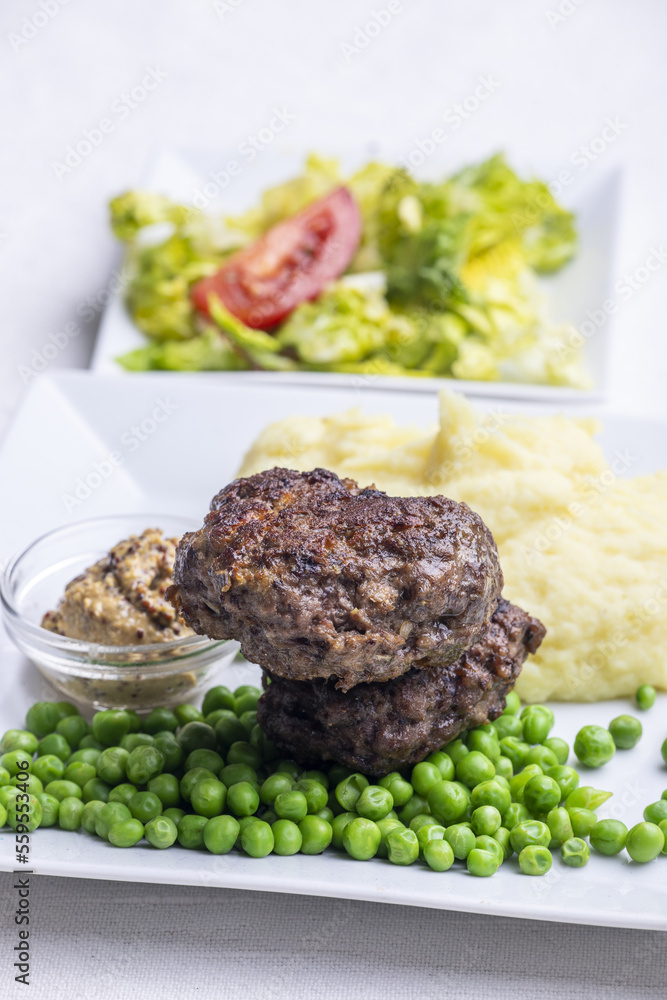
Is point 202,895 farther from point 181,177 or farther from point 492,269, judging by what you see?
point 181,177

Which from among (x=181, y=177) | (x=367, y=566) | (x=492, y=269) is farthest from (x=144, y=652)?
(x=181, y=177)

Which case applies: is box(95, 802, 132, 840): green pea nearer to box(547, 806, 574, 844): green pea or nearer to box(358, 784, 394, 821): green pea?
box(358, 784, 394, 821): green pea

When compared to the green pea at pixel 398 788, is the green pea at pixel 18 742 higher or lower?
lower

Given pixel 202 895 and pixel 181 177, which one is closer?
pixel 202 895

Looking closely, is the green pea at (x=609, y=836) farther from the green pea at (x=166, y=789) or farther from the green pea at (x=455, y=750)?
the green pea at (x=166, y=789)

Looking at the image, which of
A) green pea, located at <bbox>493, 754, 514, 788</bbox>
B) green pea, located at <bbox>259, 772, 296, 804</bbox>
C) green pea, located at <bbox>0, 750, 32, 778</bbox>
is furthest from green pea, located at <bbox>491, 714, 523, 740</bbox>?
green pea, located at <bbox>0, 750, 32, 778</bbox>

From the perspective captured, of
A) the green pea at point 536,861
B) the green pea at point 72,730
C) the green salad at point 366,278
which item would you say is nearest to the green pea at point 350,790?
the green pea at point 536,861
